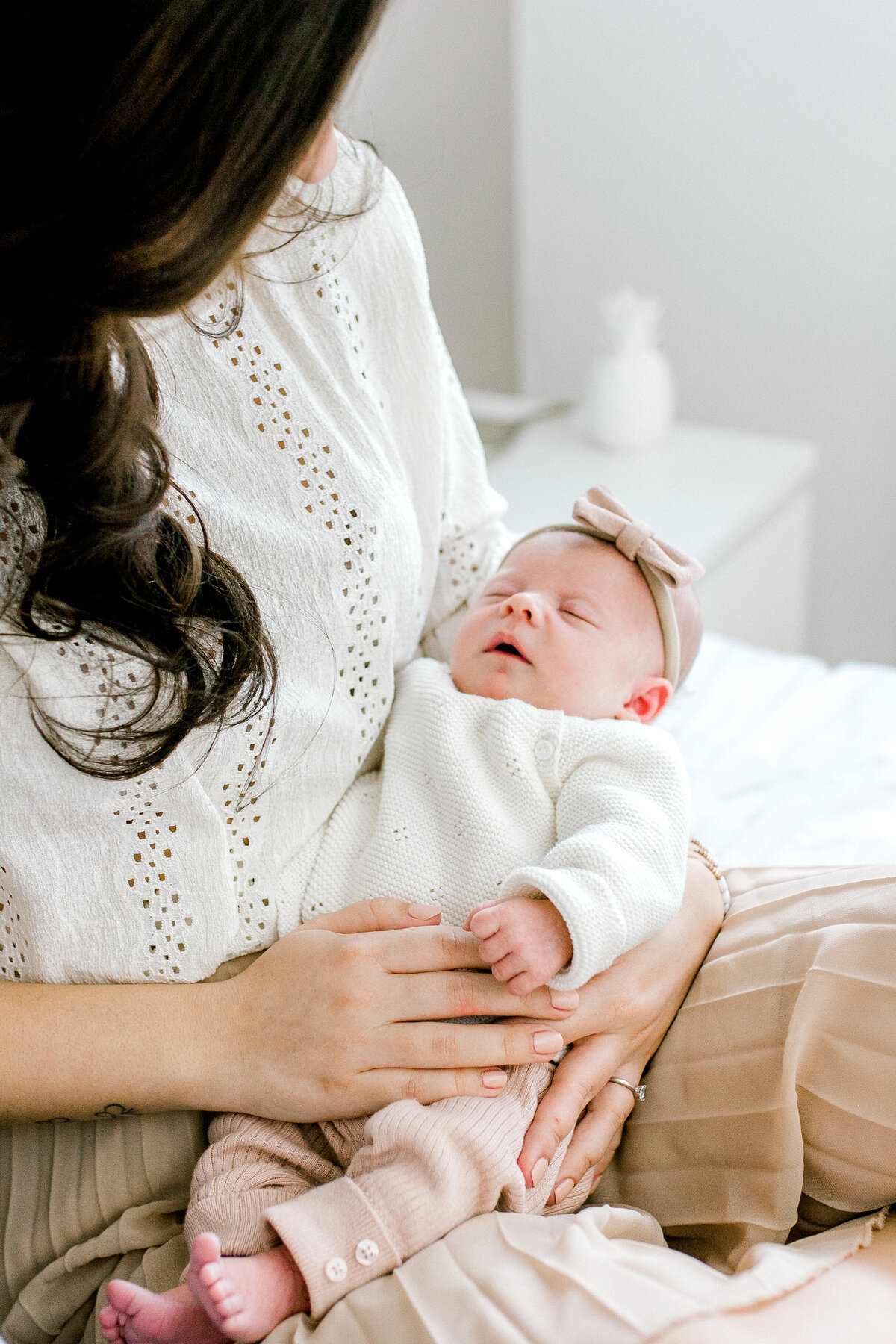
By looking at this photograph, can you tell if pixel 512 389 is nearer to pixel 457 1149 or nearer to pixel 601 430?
pixel 601 430

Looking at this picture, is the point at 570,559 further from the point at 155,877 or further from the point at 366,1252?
the point at 366,1252

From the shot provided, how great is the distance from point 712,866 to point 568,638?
23 centimetres

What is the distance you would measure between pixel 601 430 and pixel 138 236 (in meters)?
1.57

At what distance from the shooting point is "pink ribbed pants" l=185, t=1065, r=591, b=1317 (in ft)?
2.24

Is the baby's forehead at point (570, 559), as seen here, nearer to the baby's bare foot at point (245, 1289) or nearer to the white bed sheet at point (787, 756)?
Answer: the white bed sheet at point (787, 756)

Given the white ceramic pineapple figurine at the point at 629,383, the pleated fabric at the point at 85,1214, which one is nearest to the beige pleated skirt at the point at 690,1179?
the pleated fabric at the point at 85,1214

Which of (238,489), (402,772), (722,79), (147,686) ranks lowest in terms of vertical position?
(402,772)

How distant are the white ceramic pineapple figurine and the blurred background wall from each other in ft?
1.05

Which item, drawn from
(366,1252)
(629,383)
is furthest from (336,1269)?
(629,383)

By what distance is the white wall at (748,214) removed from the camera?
207 cm

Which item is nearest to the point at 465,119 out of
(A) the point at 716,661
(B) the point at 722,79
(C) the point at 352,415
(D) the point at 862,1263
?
(B) the point at 722,79

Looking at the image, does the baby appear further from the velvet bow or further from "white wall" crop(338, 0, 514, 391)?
"white wall" crop(338, 0, 514, 391)

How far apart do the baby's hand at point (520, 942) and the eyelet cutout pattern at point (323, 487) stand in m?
0.24

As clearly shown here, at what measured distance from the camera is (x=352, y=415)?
915 mm
